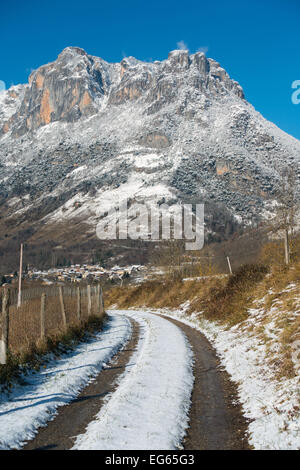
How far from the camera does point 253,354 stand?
41.3ft

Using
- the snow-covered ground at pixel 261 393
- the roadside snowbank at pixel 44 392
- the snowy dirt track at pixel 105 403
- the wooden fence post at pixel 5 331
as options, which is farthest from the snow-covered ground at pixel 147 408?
the wooden fence post at pixel 5 331

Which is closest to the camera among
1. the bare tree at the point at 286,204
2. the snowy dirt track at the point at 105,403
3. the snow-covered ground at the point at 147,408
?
the snow-covered ground at the point at 147,408

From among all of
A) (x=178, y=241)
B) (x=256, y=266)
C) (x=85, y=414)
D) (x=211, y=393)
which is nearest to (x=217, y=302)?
(x=256, y=266)

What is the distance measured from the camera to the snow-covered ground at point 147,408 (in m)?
6.80

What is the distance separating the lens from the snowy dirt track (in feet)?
22.9

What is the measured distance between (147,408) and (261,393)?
120 inches

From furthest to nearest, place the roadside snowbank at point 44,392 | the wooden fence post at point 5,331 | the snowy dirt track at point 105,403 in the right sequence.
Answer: the wooden fence post at point 5,331 → the roadside snowbank at point 44,392 → the snowy dirt track at point 105,403

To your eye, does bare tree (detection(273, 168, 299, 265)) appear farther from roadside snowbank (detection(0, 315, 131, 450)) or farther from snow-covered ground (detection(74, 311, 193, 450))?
roadside snowbank (detection(0, 315, 131, 450))

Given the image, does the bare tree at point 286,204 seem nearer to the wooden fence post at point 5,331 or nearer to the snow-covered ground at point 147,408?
Answer: the snow-covered ground at point 147,408

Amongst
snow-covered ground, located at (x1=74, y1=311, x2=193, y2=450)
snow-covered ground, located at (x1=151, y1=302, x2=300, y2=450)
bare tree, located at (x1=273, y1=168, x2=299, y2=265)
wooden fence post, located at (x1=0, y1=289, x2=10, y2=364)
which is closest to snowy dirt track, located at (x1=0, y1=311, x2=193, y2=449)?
snow-covered ground, located at (x1=74, y1=311, x2=193, y2=450)

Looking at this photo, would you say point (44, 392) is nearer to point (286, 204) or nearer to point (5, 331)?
point (5, 331)
